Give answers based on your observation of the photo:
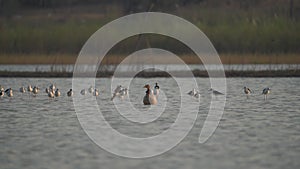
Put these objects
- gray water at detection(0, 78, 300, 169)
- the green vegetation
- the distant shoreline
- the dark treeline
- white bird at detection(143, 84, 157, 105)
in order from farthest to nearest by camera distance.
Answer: the dark treeline < the green vegetation < the distant shoreline < white bird at detection(143, 84, 157, 105) < gray water at detection(0, 78, 300, 169)

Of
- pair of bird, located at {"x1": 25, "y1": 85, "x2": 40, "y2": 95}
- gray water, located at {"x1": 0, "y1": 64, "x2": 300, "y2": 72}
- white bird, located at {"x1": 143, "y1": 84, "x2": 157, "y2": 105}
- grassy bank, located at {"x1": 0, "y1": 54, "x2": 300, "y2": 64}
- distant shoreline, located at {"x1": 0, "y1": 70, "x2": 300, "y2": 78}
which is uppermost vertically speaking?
grassy bank, located at {"x1": 0, "y1": 54, "x2": 300, "y2": 64}

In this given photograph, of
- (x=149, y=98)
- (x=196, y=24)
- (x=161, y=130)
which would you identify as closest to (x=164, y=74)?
(x=196, y=24)

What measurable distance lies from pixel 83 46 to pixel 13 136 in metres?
18.8

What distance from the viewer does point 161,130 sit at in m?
15.9

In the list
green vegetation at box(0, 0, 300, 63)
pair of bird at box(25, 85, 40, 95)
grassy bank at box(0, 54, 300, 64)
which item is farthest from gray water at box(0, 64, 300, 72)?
pair of bird at box(25, 85, 40, 95)

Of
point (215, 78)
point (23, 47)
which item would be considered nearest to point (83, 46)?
point (23, 47)

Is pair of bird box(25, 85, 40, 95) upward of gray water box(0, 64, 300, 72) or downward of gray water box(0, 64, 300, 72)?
downward

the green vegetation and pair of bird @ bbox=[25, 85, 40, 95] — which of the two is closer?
pair of bird @ bbox=[25, 85, 40, 95]

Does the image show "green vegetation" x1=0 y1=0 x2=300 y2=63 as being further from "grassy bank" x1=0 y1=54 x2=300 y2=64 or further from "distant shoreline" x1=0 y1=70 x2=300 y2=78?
"distant shoreline" x1=0 y1=70 x2=300 y2=78

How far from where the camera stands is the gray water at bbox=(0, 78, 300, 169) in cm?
1234

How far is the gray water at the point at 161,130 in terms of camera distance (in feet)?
40.5

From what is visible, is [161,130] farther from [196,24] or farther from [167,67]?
[196,24]

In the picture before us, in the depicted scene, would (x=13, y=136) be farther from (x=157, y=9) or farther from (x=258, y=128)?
(x=157, y=9)

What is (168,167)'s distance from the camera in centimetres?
1193
